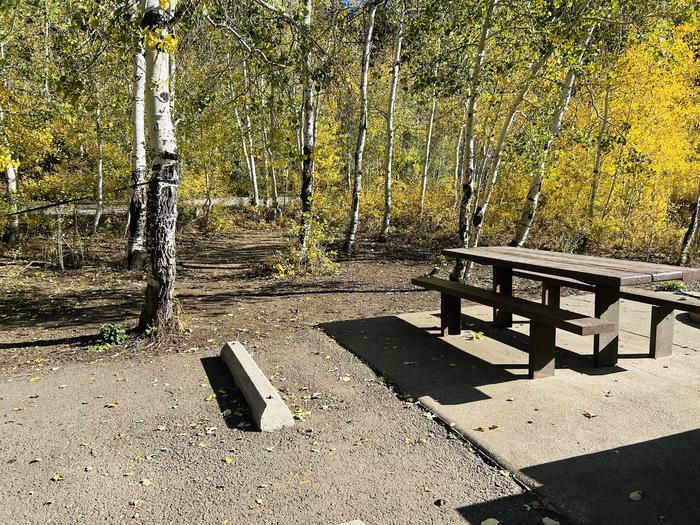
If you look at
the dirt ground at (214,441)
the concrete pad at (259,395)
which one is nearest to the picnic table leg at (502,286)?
the dirt ground at (214,441)

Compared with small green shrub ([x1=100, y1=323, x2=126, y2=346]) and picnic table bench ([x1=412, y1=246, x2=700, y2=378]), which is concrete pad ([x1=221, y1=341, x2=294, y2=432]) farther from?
picnic table bench ([x1=412, y1=246, x2=700, y2=378])

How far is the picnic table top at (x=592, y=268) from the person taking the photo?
3793mm

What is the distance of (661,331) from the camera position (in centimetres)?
453

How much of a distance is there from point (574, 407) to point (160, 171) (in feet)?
14.1

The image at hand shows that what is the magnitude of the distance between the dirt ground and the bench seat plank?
1240mm

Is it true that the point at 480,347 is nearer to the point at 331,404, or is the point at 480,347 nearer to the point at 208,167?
the point at 331,404

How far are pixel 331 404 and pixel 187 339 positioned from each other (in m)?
2.29

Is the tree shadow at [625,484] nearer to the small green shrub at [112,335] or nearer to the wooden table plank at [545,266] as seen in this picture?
the wooden table plank at [545,266]

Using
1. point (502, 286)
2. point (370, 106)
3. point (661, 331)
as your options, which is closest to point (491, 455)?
point (661, 331)

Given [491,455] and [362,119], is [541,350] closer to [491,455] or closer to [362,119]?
[491,455]

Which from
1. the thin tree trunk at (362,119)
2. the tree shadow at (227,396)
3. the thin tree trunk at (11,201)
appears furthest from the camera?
the thin tree trunk at (362,119)

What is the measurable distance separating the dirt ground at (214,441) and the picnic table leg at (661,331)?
8.15ft

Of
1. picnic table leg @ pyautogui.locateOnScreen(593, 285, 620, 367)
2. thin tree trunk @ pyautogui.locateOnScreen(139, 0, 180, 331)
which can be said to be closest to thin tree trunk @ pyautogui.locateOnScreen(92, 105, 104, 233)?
thin tree trunk @ pyautogui.locateOnScreen(139, 0, 180, 331)

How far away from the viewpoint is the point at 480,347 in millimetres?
4969
